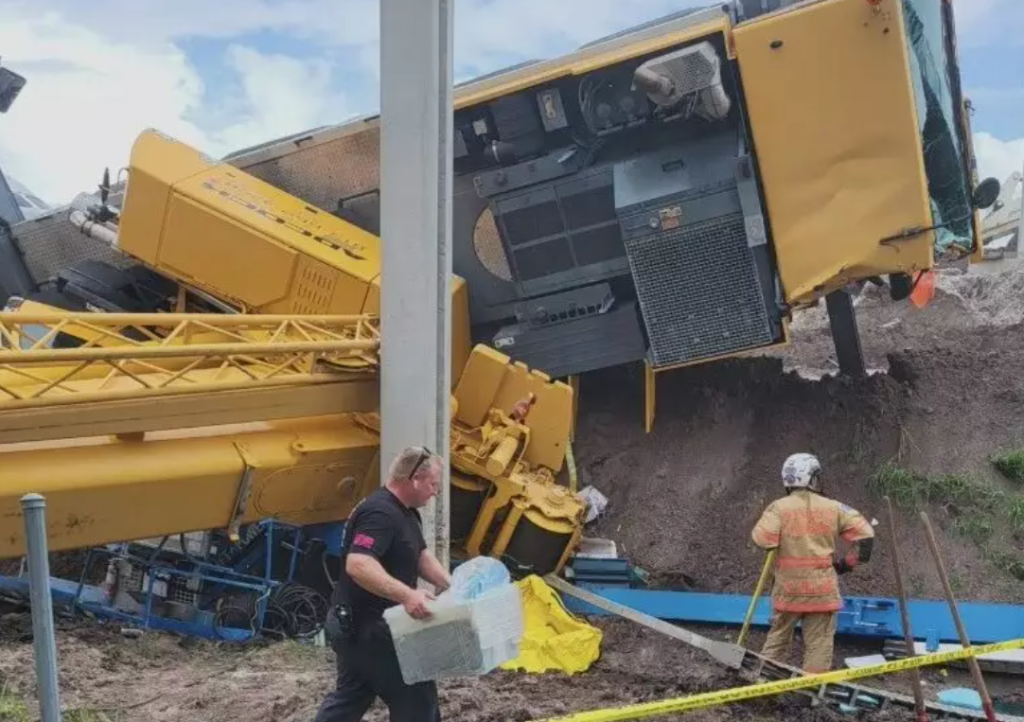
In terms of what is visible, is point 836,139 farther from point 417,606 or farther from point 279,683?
point 417,606

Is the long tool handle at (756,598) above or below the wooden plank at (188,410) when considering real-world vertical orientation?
below

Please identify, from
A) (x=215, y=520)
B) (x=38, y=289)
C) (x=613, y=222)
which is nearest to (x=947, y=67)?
(x=613, y=222)

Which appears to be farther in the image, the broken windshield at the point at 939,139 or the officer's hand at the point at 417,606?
the broken windshield at the point at 939,139

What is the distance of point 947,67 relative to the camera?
8695 millimetres

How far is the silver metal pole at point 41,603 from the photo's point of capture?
277cm

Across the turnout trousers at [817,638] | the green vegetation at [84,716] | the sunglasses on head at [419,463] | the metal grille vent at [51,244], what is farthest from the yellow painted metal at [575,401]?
the sunglasses on head at [419,463]

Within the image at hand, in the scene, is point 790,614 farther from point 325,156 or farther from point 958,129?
point 325,156

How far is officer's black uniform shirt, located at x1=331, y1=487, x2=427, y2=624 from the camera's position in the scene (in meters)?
4.11

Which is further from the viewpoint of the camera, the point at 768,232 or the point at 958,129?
the point at 958,129

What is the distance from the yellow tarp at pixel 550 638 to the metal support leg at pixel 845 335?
3.54 metres

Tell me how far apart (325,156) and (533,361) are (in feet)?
7.69

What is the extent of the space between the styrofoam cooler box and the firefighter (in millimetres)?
2715

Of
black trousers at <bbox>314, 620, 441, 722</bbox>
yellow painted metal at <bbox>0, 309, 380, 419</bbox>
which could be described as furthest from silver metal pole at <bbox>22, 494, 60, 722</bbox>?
yellow painted metal at <bbox>0, 309, 380, 419</bbox>

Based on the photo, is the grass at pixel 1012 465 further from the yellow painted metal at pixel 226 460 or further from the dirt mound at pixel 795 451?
the yellow painted metal at pixel 226 460
